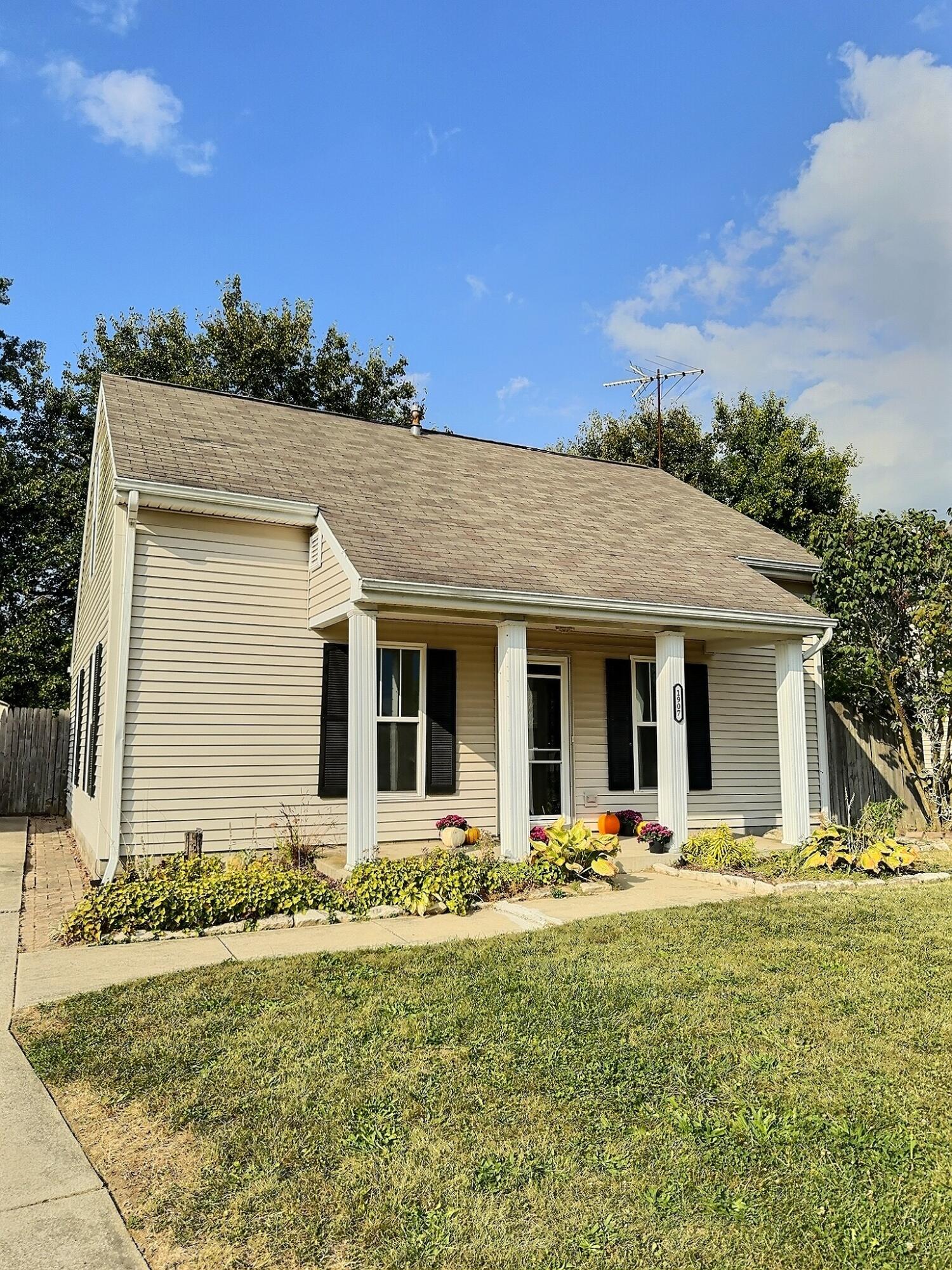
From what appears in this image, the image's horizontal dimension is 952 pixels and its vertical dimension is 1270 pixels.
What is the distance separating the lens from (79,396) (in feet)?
78.9

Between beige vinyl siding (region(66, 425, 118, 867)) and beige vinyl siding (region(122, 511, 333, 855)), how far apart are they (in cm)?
55

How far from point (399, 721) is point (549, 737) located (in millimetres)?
2225

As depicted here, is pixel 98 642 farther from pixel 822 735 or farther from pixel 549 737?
pixel 822 735

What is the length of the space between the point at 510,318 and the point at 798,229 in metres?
5.91

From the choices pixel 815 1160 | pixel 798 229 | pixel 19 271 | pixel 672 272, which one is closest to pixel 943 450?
pixel 798 229

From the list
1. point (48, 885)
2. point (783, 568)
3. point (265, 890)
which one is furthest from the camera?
point (783, 568)

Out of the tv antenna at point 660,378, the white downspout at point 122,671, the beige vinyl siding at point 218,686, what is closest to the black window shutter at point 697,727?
the beige vinyl siding at point 218,686

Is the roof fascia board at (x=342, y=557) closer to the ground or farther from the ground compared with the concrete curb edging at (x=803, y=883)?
farther from the ground

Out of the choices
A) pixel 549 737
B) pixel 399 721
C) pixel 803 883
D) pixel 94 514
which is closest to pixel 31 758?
pixel 94 514

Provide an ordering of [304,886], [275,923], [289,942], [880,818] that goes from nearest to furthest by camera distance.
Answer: [289,942]
[275,923]
[304,886]
[880,818]

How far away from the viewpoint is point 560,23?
448 inches

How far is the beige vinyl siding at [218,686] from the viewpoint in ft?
28.1

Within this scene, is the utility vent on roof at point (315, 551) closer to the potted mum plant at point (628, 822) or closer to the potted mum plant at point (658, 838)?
the potted mum plant at point (658, 838)

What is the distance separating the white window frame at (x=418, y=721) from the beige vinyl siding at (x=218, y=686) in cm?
77
